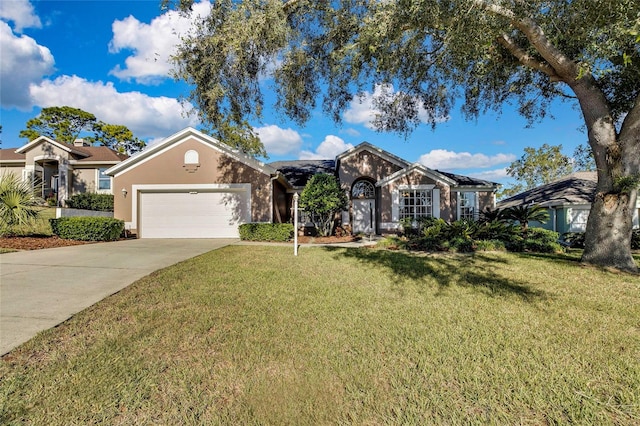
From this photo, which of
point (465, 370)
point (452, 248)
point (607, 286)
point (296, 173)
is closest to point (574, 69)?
point (607, 286)

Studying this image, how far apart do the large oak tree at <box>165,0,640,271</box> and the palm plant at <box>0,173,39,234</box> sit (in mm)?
6826

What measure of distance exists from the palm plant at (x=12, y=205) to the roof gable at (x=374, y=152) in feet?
43.5

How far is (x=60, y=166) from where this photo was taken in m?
19.3

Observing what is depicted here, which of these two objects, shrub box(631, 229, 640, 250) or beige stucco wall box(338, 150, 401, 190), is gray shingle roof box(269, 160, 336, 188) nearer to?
beige stucco wall box(338, 150, 401, 190)

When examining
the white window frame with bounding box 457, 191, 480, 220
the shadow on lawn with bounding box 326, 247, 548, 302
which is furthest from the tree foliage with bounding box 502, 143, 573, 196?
the shadow on lawn with bounding box 326, 247, 548, 302

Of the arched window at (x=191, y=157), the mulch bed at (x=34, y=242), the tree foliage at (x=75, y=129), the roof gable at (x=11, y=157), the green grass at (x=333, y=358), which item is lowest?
the green grass at (x=333, y=358)

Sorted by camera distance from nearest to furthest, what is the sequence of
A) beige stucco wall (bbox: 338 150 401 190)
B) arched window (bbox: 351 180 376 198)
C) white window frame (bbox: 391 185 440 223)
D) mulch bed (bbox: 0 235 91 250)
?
mulch bed (bbox: 0 235 91 250), white window frame (bbox: 391 185 440 223), beige stucco wall (bbox: 338 150 401 190), arched window (bbox: 351 180 376 198)

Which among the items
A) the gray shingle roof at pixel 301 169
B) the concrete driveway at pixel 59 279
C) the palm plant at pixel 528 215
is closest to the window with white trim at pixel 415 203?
the palm plant at pixel 528 215

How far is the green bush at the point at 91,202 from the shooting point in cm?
1773

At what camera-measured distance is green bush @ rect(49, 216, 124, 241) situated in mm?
11234

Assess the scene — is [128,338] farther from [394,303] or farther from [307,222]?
[307,222]

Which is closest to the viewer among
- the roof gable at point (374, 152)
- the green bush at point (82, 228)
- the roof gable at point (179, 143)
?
the green bush at point (82, 228)

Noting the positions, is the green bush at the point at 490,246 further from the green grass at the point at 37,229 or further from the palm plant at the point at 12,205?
the green grass at the point at 37,229

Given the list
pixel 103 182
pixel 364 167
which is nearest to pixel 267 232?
pixel 364 167
